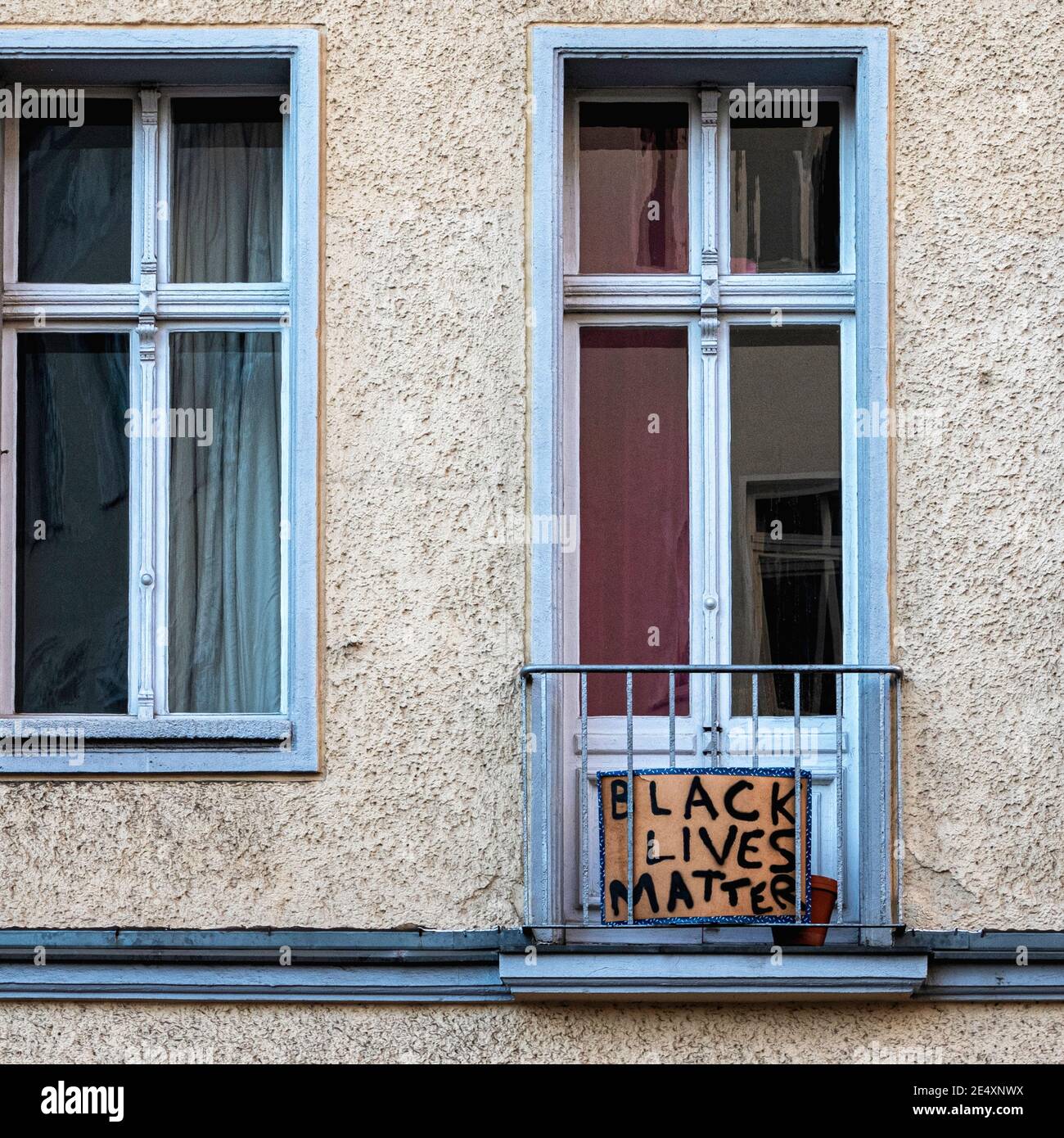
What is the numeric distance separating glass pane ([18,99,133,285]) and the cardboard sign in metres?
2.65

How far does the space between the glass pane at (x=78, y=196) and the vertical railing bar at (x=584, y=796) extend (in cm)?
227

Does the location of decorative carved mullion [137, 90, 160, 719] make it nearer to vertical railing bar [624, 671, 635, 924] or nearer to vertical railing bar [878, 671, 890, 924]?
vertical railing bar [624, 671, 635, 924]

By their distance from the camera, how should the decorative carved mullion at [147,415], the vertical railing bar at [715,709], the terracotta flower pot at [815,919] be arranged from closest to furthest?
the terracotta flower pot at [815,919], the vertical railing bar at [715,709], the decorative carved mullion at [147,415]

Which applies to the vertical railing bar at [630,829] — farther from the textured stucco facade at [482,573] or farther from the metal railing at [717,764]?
the textured stucco facade at [482,573]

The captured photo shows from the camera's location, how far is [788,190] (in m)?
5.84

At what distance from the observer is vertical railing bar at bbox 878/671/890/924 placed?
5.33 meters

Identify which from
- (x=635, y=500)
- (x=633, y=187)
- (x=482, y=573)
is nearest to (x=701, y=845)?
(x=482, y=573)

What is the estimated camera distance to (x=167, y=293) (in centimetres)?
573

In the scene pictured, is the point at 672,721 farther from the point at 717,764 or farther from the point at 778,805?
the point at 778,805

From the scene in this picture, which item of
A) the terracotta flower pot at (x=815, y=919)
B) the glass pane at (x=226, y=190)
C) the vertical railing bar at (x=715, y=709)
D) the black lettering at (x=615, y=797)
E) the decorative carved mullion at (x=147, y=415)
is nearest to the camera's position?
the black lettering at (x=615, y=797)

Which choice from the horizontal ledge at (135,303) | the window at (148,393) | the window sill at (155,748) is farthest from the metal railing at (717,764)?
the horizontal ledge at (135,303)

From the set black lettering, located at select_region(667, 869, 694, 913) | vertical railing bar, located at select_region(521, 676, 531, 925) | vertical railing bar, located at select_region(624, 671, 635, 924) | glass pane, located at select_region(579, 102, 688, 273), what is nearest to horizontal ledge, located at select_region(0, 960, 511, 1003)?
vertical railing bar, located at select_region(521, 676, 531, 925)

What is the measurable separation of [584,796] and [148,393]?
2.13 meters

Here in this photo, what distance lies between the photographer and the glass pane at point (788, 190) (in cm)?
583
